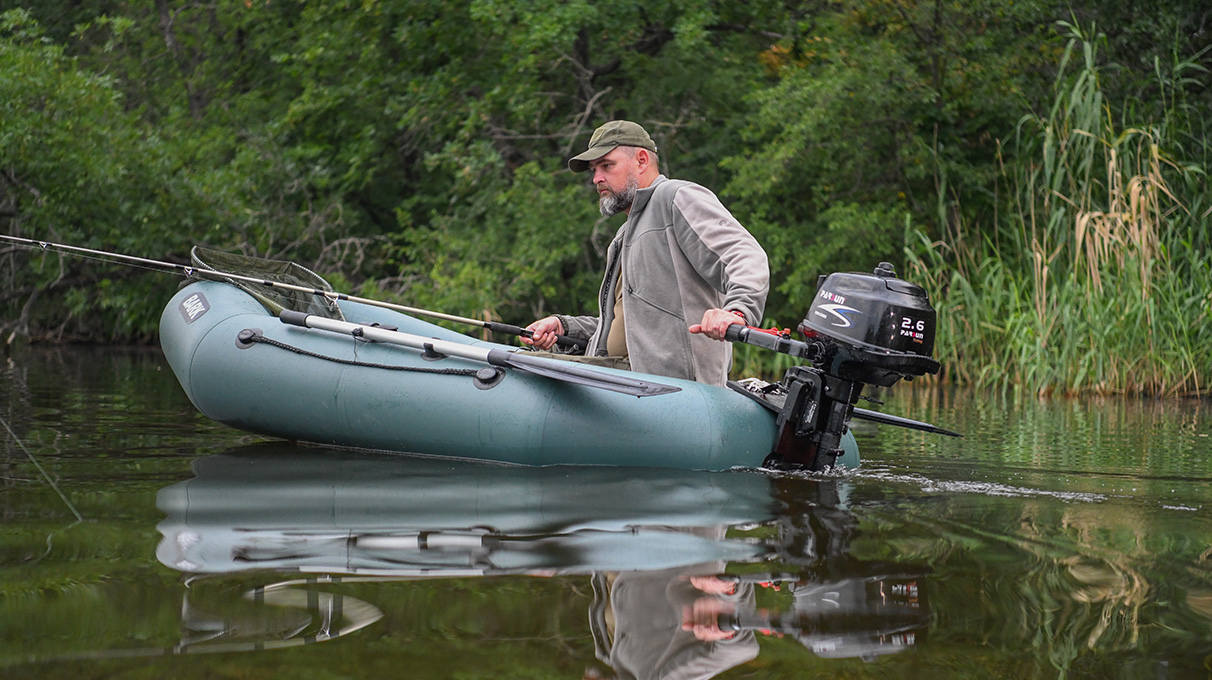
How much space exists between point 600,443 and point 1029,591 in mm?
1874

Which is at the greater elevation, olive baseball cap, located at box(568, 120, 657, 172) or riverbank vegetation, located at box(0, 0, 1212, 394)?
riverbank vegetation, located at box(0, 0, 1212, 394)

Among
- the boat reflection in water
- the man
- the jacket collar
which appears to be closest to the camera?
the boat reflection in water

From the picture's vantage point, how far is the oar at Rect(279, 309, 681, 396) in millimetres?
3938

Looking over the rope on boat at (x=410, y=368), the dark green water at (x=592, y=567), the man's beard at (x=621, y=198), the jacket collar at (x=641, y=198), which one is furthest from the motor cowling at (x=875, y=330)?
the rope on boat at (x=410, y=368)

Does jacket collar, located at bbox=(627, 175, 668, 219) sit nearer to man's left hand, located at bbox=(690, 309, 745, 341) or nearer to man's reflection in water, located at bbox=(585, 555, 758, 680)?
man's left hand, located at bbox=(690, 309, 745, 341)

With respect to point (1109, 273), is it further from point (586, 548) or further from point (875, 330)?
point (586, 548)

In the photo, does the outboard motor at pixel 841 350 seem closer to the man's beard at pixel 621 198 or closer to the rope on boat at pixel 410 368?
the man's beard at pixel 621 198

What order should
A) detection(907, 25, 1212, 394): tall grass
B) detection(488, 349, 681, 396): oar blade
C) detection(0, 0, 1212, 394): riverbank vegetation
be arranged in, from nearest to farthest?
detection(488, 349, 681, 396): oar blade
detection(907, 25, 1212, 394): tall grass
detection(0, 0, 1212, 394): riverbank vegetation

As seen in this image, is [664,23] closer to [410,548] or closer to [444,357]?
[444,357]

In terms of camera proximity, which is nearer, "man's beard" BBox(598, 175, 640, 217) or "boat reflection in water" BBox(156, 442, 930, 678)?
"boat reflection in water" BBox(156, 442, 930, 678)

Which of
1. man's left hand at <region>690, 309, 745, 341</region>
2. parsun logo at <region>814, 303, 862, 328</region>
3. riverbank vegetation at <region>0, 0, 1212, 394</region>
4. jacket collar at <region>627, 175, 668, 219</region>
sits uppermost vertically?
riverbank vegetation at <region>0, 0, 1212, 394</region>

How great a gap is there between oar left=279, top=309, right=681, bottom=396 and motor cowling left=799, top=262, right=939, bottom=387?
1.69 feet

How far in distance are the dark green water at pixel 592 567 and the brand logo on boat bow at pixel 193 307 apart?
2.03 feet

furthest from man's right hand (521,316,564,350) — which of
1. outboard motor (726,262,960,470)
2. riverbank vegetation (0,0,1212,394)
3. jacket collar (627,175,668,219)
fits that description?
riverbank vegetation (0,0,1212,394)
